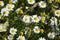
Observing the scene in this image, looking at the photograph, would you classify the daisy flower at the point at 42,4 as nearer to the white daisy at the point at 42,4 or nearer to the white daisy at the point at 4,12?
the white daisy at the point at 42,4

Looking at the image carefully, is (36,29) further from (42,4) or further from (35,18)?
(42,4)

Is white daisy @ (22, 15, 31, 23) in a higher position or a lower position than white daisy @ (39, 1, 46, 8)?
lower

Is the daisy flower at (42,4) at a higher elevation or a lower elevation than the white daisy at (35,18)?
higher

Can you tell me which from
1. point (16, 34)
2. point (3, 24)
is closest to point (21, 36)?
point (16, 34)

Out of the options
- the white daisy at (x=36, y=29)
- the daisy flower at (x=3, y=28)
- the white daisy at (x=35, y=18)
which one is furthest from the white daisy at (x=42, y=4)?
the daisy flower at (x=3, y=28)

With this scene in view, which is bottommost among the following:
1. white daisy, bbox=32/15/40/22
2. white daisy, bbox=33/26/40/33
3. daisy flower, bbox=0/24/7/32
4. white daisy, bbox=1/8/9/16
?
white daisy, bbox=33/26/40/33

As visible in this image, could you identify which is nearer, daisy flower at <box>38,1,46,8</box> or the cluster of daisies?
the cluster of daisies

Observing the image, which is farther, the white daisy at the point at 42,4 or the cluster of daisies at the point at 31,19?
the white daisy at the point at 42,4

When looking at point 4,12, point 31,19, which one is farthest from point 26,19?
point 4,12

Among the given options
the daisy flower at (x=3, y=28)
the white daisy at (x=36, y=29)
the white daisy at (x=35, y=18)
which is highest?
the white daisy at (x=35, y=18)

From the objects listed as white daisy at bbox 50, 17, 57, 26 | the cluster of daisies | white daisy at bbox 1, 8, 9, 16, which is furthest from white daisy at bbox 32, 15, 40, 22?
white daisy at bbox 1, 8, 9, 16

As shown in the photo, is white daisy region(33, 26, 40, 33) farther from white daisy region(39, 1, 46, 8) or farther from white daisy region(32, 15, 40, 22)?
white daisy region(39, 1, 46, 8)
